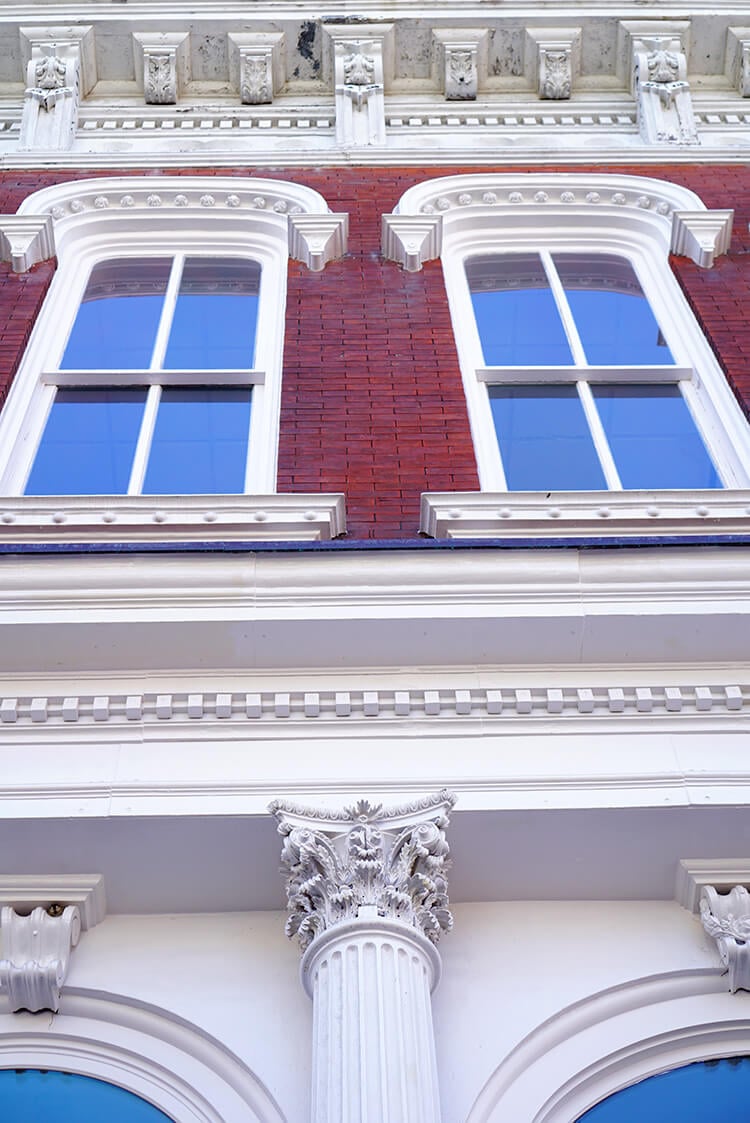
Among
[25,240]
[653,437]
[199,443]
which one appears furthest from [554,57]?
[199,443]

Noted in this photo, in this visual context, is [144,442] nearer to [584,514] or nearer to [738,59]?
[584,514]

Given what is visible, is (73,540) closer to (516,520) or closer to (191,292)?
(516,520)

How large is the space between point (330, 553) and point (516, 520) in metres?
1.17

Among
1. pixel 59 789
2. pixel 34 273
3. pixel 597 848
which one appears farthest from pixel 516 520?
pixel 34 273

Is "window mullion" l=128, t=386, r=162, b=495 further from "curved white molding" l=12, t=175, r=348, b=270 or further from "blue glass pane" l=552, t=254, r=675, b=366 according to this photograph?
"blue glass pane" l=552, t=254, r=675, b=366

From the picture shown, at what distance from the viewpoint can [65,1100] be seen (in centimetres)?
477

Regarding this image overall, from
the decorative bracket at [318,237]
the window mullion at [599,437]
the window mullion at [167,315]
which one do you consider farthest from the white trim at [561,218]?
the window mullion at [167,315]

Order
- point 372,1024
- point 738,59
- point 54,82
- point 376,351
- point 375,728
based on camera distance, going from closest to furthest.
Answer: point 372,1024
point 375,728
point 376,351
point 54,82
point 738,59

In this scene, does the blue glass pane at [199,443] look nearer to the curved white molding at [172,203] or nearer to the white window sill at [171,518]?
the white window sill at [171,518]

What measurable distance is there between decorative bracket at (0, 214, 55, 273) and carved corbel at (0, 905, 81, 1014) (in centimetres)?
540

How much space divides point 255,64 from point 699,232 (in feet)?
14.2

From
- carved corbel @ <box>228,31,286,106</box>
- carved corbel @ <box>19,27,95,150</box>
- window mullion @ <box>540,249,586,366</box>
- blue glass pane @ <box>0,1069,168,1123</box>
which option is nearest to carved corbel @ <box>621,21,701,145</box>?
window mullion @ <box>540,249,586,366</box>

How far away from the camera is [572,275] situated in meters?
9.93

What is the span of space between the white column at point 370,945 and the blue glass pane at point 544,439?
2.95 m
